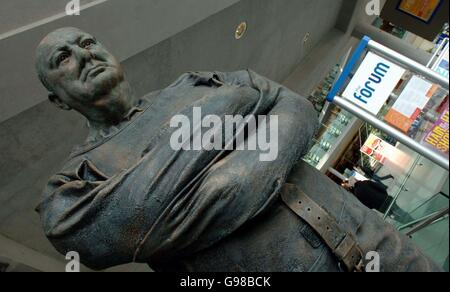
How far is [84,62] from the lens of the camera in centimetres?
175

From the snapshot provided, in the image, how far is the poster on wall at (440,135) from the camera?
1.33 m

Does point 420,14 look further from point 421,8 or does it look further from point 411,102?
point 411,102

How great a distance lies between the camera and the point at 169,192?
4.62 feet

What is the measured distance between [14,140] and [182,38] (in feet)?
5.44

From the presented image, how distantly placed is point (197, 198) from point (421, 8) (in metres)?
1.39

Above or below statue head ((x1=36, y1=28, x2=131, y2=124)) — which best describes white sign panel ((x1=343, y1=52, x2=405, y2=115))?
above

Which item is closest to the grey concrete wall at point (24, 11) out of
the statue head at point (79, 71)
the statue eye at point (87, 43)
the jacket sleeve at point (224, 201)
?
the statue head at point (79, 71)

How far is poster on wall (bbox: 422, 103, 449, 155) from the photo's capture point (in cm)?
133

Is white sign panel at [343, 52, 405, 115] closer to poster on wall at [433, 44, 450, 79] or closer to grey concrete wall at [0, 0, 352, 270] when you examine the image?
poster on wall at [433, 44, 450, 79]

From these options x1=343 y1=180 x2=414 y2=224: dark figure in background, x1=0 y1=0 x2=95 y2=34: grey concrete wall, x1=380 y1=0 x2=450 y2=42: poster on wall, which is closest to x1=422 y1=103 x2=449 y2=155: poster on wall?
x1=380 y1=0 x2=450 y2=42: poster on wall

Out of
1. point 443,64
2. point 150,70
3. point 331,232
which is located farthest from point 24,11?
point 443,64

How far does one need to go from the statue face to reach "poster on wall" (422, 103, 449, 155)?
1.30 meters
